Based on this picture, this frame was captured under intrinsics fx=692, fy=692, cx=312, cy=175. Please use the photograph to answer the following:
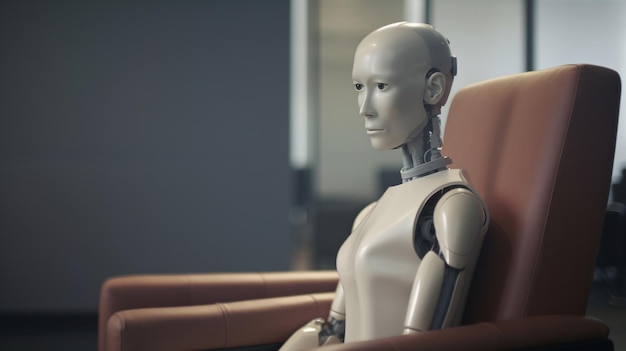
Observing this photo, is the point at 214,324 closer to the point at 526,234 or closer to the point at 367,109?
the point at 367,109

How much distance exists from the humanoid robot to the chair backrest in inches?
4.2

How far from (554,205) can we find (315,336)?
64 centimetres

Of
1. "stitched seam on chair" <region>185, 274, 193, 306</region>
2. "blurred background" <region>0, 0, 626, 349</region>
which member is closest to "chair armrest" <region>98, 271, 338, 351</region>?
"stitched seam on chair" <region>185, 274, 193, 306</region>

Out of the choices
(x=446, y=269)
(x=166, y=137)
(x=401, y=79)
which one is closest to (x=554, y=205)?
(x=446, y=269)

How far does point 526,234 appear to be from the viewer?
146 cm

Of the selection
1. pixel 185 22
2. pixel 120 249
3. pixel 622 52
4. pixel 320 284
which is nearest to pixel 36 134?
pixel 120 249

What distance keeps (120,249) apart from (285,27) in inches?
67.2

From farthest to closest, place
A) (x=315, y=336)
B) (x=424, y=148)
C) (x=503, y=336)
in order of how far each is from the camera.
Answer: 1. (x=315, y=336)
2. (x=424, y=148)
3. (x=503, y=336)

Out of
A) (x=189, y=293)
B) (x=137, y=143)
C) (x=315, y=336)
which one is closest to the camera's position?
(x=315, y=336)

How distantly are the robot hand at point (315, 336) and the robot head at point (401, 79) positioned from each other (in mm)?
475

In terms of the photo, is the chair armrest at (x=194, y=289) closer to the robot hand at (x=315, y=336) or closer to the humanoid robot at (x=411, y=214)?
the robot hand at (x=315, y=336)

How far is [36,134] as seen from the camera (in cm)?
423

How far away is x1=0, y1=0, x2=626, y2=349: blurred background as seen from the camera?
421 centimetres

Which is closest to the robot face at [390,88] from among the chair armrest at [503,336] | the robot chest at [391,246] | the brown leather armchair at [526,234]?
the robot chest at [391,246]
